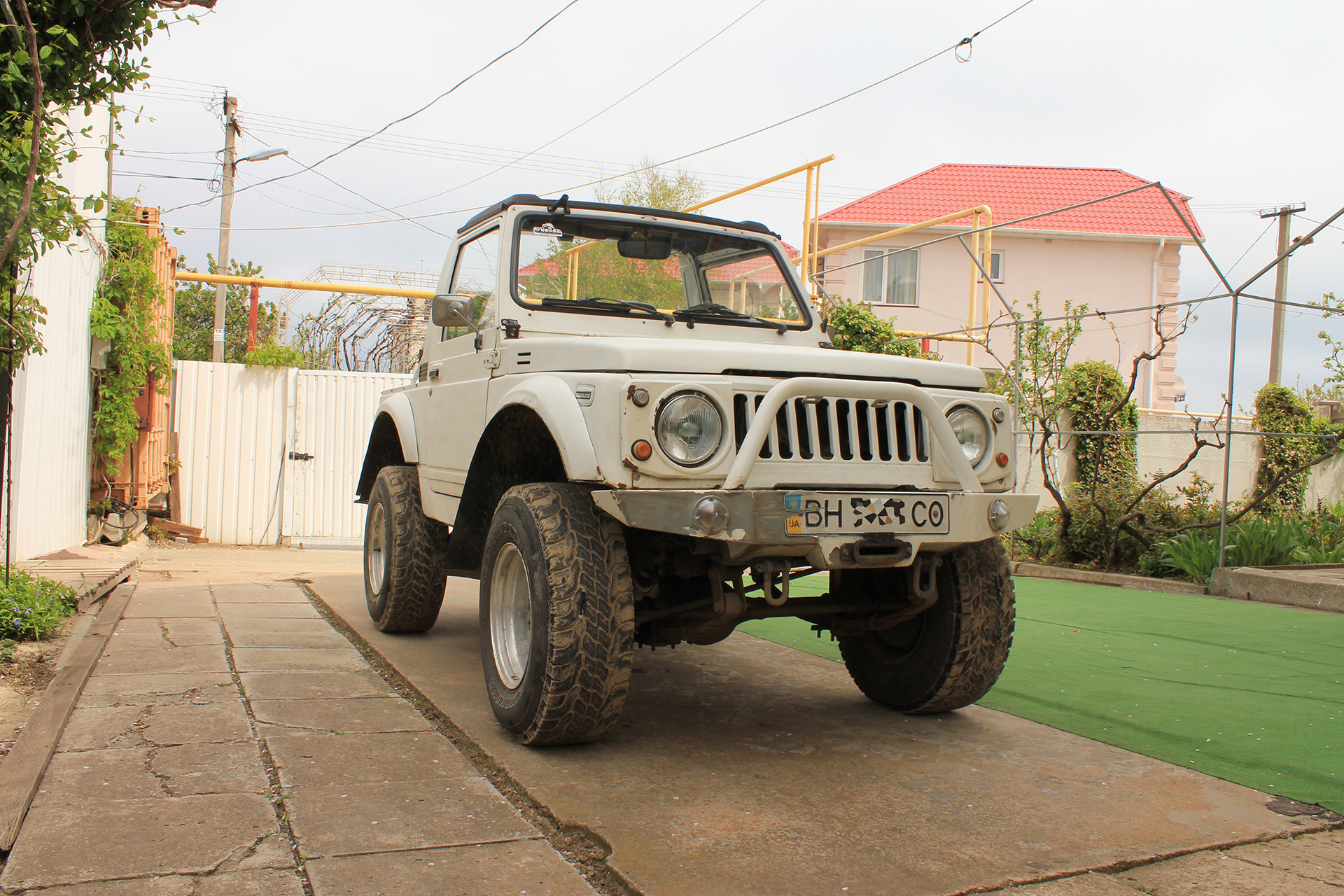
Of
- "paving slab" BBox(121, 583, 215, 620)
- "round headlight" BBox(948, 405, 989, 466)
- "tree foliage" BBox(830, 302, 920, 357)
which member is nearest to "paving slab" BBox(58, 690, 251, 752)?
"paving slab" BBox(121, 583, 215, 620)

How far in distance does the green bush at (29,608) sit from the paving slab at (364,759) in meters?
2.24

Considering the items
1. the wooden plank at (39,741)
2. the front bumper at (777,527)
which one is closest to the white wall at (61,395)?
the wooden plank at (39,741)

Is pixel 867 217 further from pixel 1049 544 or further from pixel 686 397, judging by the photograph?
pixel 686 397

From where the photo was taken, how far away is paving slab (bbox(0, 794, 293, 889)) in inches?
96.3

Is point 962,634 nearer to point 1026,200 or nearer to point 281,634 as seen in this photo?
point 281,634

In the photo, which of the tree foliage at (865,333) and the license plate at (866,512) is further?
the tree foliage at (865,333)

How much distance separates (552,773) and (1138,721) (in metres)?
2.45

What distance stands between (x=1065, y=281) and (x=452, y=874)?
24.6 m

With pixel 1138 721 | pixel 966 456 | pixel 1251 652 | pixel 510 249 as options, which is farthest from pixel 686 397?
pixel 1251 652

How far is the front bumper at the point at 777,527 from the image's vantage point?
3.08 m

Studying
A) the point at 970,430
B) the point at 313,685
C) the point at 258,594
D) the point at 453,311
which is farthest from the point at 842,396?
the point at 258,594

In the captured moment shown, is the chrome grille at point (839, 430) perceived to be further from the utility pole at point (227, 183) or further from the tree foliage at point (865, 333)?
the utility pole at point (227, 183)

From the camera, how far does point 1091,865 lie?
2.63m

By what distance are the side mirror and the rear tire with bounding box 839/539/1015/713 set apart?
220 cm
